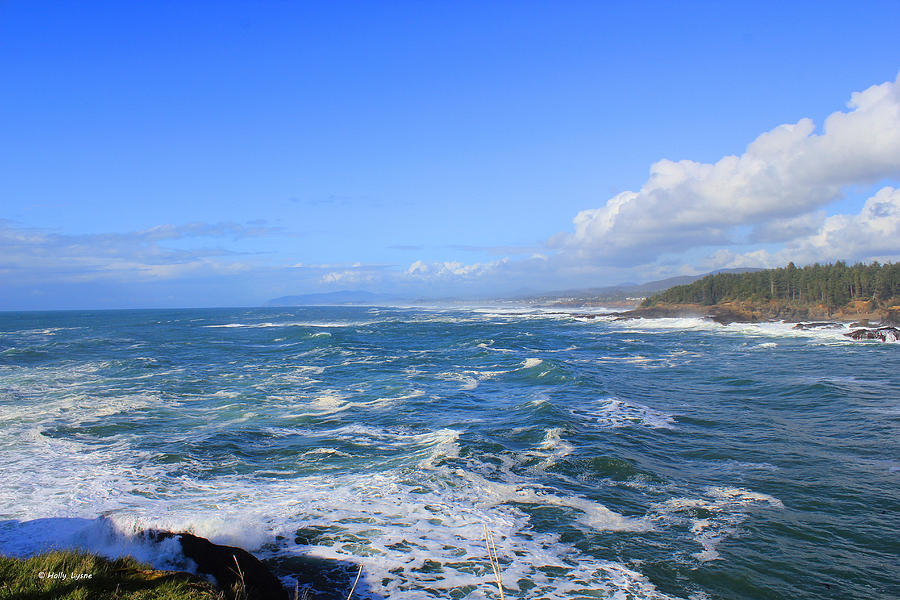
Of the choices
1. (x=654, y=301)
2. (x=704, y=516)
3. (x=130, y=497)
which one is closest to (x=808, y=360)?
(x=704, y=516)

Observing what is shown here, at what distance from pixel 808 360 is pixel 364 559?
31.7m

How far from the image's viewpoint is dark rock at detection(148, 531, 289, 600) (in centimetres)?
579

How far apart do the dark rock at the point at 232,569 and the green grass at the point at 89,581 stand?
30 centimetres

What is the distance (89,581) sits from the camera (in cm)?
518

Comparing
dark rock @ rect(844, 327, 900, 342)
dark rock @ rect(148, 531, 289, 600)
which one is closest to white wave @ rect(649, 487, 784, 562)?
dark rock @ rect(148, 531, 289, 600)

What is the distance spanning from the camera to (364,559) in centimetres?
757

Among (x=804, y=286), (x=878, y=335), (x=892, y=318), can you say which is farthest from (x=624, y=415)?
(x=804, y=286)

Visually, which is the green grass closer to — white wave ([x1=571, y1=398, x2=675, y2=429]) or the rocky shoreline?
white wave ([x1=571, y1=398, x2=675, y2=429])

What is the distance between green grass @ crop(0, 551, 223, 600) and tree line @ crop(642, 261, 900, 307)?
75664 mm

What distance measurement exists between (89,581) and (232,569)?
144 centimetres

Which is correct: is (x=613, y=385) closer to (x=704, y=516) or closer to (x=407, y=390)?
(x=407, y=390)

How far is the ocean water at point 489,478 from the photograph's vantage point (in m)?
7.42

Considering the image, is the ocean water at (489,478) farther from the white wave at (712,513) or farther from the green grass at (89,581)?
the green grass at (89,581)

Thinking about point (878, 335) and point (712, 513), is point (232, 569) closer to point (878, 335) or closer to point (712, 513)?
point (712, 513)
